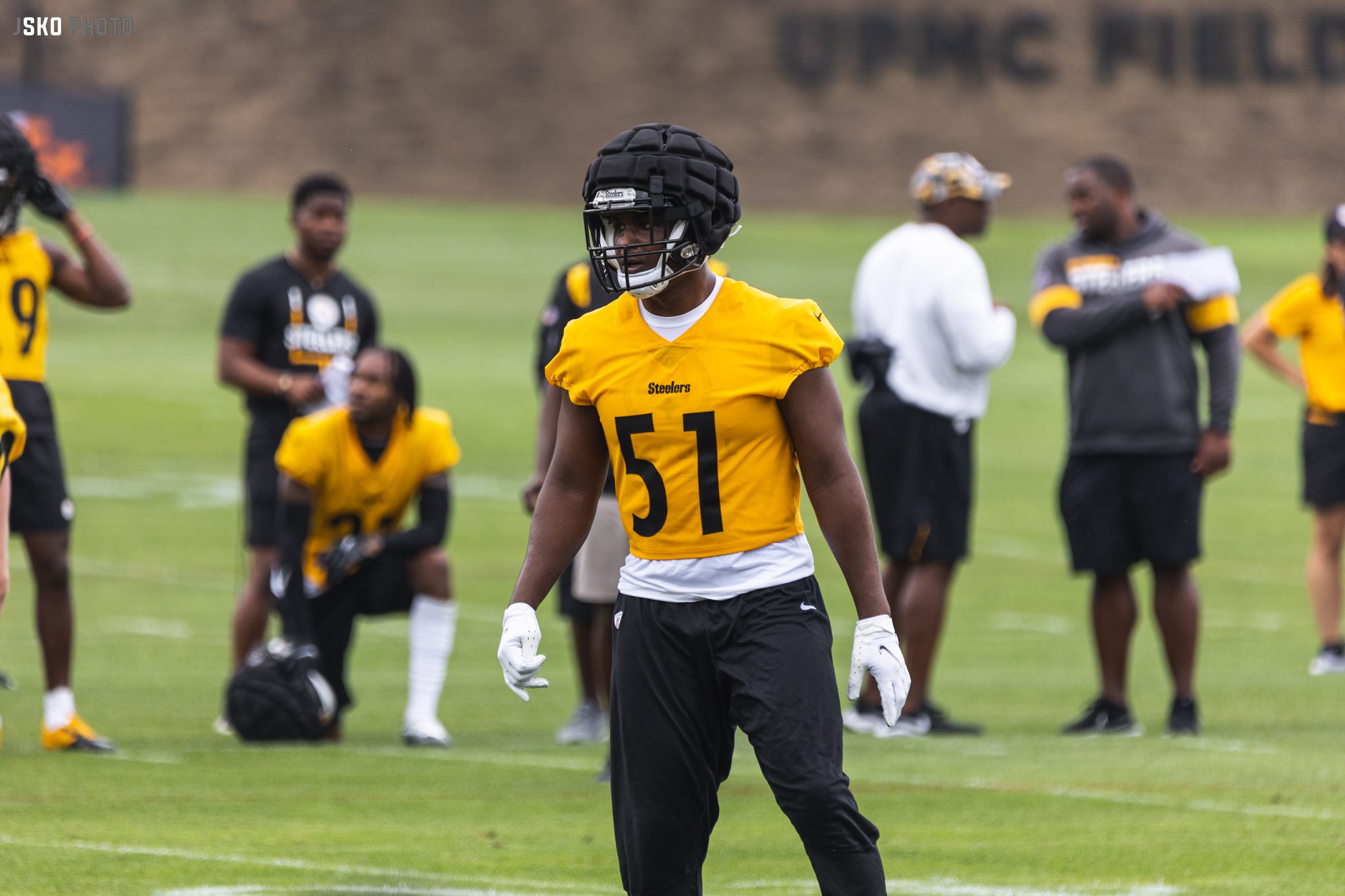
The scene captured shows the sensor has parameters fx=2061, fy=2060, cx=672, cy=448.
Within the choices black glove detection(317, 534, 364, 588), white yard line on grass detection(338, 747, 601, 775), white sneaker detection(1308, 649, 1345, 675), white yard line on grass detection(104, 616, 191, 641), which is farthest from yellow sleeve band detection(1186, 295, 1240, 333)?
white yard line on grass detection(104, 616, 191, 641)

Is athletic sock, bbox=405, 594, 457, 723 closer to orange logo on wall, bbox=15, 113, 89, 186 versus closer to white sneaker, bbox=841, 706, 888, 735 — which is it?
white sneaker, bbox=841, 706, 888, 735

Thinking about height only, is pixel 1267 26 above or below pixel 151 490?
above

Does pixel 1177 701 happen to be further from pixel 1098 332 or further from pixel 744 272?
pixel 744 272

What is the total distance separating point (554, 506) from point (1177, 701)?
4.15 m

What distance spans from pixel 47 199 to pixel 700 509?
410 centimetres

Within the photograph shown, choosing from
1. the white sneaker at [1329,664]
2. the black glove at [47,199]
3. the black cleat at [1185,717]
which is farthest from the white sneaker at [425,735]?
the white sneaker at [1329,664]

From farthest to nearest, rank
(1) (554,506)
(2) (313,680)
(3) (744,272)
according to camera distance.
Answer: (3) (744,272) < (2) (313,680) < (1) (554,506)

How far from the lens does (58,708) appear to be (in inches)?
293

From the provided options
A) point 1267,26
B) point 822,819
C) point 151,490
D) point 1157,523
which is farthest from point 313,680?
point 1267,26

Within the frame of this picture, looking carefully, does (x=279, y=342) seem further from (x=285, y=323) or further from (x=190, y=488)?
(x=190, y=488)

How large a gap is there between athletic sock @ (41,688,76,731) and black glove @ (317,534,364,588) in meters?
1.14

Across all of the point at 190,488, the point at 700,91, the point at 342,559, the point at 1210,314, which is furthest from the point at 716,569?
the point at 700,91

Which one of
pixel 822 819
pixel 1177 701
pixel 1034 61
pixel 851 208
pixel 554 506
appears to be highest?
pixel 1034 61

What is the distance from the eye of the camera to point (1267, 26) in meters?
47.0
